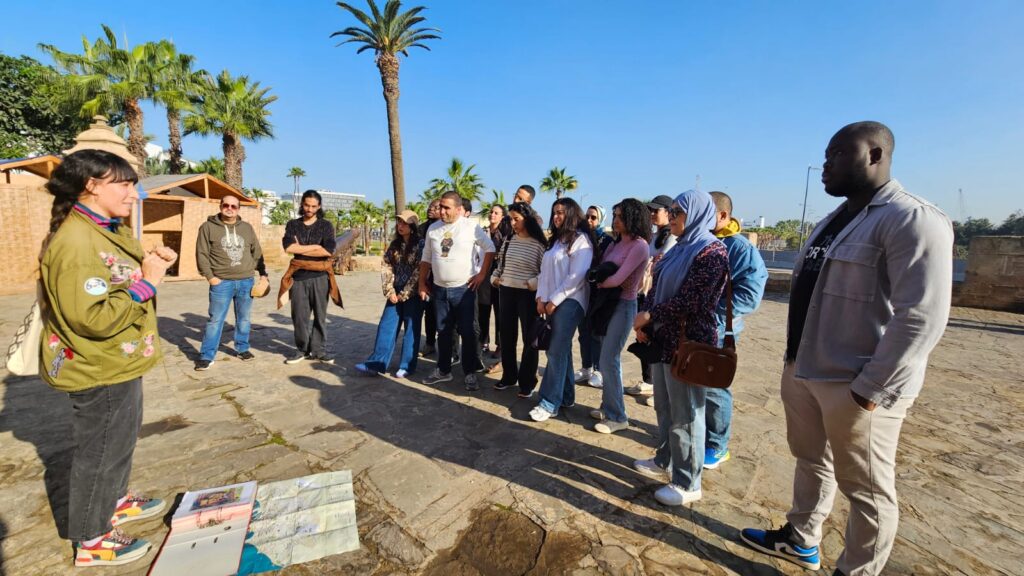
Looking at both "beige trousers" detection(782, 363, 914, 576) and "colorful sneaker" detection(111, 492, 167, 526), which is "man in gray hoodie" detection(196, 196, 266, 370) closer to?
"colorful sneaker" detection(111, 492, 167, 526)

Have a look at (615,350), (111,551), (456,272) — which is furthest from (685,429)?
(111,551)

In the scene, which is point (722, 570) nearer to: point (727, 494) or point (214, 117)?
point (727, 494)

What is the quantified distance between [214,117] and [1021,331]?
27.6 meters

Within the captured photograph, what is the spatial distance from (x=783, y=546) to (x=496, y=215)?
451 cm

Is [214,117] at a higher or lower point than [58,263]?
higher

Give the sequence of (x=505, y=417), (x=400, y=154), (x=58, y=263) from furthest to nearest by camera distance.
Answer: (x=400, y=154) → (x=505, y=417) → (x=58, y=263)

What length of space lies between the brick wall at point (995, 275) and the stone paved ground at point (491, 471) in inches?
330

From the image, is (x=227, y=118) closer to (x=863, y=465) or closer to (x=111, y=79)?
(x=111, y=79)

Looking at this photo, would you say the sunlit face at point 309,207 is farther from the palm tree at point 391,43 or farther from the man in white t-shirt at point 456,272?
the palm tree at point 391,43

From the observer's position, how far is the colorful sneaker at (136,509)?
2.24 metres

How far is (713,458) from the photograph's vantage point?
117 inches

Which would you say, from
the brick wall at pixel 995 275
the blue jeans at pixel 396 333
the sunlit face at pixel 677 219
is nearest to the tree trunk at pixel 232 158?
the blue jeans at pixel 396 333

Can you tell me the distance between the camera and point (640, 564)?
206 centimetres

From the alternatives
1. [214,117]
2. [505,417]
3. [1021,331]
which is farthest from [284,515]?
[214,117]
